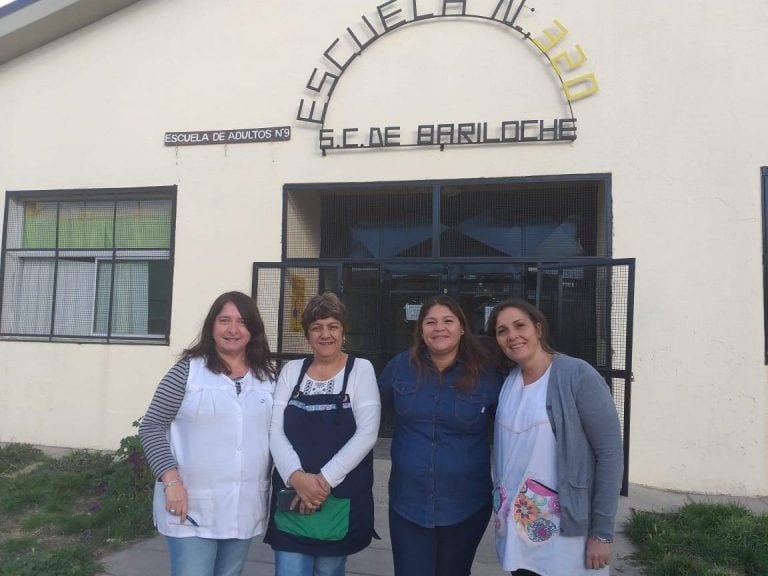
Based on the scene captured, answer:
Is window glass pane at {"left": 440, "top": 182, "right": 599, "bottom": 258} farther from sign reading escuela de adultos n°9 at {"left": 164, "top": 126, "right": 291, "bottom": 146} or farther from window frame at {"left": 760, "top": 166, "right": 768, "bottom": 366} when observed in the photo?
sign reading escuela de adultos n°9 at {"left": 164, "top": 126, "right": 291, "bottom": 146}

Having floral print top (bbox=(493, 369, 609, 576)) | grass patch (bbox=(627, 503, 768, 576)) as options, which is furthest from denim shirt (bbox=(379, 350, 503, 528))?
grass patch (bbox=(627, 503, 768, 576))

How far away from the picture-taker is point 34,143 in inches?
289

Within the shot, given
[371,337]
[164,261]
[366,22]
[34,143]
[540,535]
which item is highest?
[366,22]

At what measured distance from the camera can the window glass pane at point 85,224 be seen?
720cm

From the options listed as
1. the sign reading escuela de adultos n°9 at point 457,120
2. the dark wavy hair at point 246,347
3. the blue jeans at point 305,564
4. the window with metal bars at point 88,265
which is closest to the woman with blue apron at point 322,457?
the blue jeans at point 305,564

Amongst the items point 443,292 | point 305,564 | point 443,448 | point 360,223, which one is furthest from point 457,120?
point 305,564

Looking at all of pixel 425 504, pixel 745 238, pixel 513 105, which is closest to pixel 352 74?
pixel 513 105

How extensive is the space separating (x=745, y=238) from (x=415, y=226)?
10.7ft

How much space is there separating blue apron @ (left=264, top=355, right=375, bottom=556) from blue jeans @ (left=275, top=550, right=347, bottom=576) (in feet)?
0.10

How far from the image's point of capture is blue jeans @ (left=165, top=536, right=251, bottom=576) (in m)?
2.28

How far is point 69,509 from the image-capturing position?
16.1ft

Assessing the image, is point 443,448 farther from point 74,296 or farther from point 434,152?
point 74,296

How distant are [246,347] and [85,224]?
5781 millimetres

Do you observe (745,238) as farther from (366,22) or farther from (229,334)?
(229,334)
